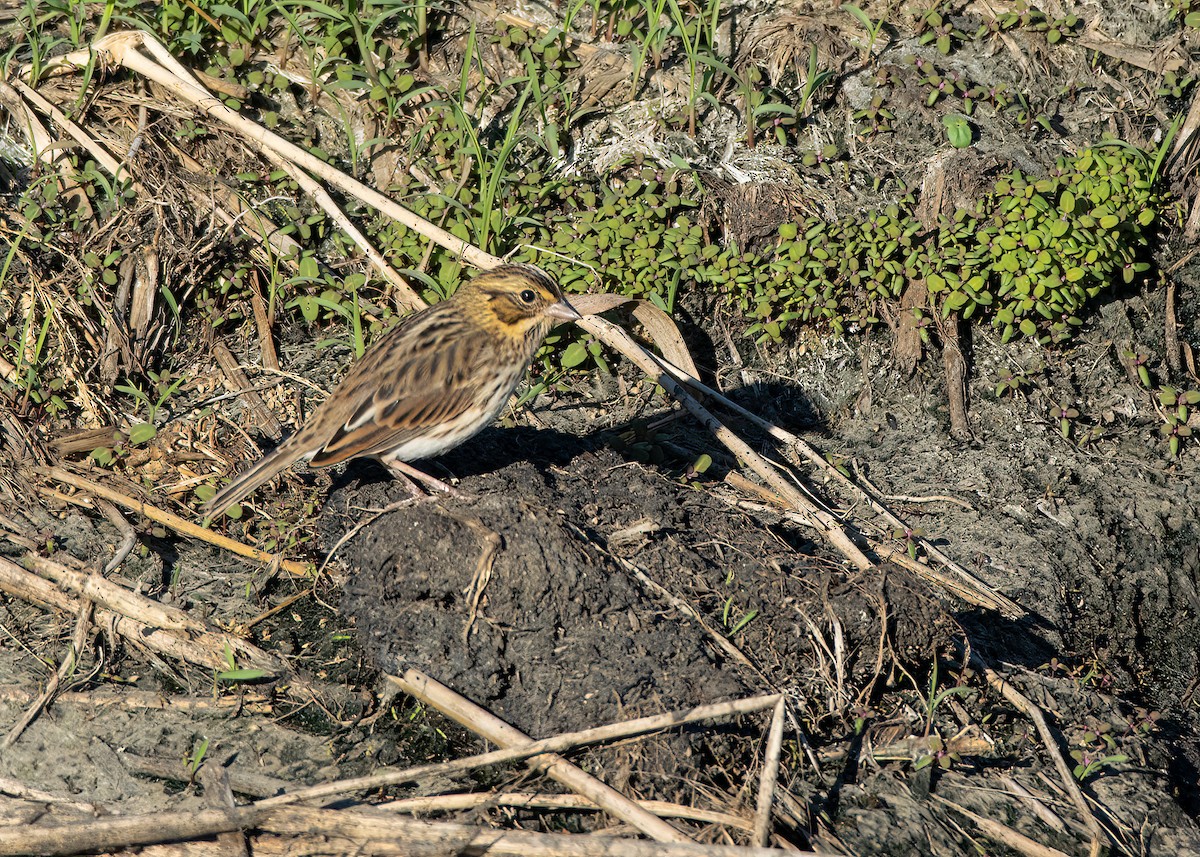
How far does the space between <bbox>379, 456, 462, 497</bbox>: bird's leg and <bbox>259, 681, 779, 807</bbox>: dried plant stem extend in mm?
1310

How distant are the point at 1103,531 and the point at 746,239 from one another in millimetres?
2550

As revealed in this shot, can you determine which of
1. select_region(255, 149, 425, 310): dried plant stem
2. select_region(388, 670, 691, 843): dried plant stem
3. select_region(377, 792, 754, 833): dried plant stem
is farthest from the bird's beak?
select_region(377, 792, 754, 833): dried plant stem

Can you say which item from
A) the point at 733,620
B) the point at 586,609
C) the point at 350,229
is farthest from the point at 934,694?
the point at 350,229

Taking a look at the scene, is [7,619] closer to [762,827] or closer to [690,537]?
[690,537]

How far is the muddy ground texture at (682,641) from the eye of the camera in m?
4.68

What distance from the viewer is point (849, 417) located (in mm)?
7062

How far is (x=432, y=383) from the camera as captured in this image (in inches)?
219

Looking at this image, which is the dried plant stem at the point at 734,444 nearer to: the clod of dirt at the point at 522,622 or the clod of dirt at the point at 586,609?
the clod of dirt at the point at 586,609

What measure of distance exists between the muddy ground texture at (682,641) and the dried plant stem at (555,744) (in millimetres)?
118

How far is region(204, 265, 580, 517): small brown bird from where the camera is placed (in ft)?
18.0

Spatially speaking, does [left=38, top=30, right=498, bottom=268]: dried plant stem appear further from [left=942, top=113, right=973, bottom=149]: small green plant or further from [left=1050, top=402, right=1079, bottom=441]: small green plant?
[left=1050, top=402, right=1079, bottom=441]: small green plant

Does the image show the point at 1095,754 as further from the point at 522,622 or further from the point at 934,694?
the point at 522,622

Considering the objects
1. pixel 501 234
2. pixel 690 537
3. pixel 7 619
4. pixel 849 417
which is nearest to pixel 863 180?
pixel 849 417

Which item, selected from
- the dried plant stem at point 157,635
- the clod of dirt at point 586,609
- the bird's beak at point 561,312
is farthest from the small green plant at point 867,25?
the dried plant stem at point 157,635
